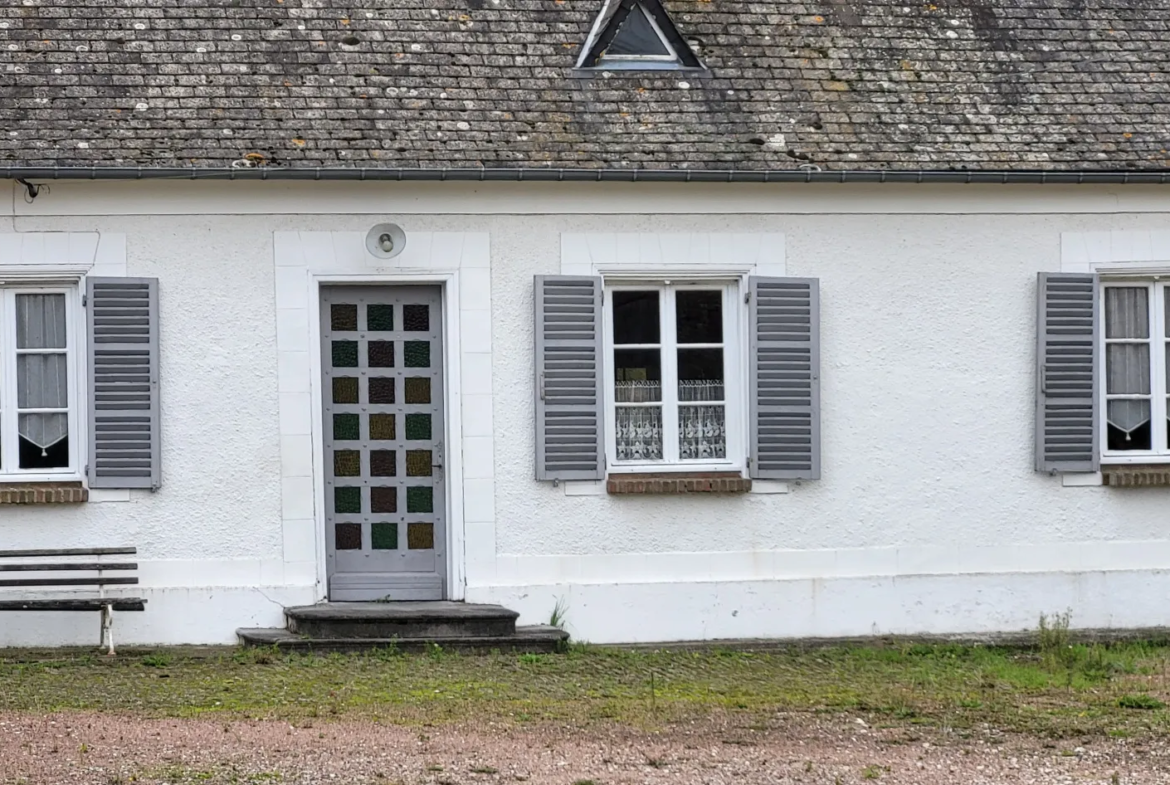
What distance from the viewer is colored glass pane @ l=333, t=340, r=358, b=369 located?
1308 cm

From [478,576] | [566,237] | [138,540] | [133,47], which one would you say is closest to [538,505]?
[478,576]

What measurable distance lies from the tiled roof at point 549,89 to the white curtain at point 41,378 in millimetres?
1058

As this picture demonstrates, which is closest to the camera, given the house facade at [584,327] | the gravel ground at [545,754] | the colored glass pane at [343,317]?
the gravel ground at [545,754]

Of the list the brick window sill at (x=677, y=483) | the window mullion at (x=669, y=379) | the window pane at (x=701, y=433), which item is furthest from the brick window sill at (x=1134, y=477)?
the window mullion at (x=669, y=379)

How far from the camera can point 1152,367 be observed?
13633mm

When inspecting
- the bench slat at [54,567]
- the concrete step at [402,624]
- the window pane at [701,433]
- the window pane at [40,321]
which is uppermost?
the window pane at [40,321]

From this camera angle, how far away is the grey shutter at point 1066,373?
13.4 metres

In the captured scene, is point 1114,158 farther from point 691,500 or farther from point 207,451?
point 207,451

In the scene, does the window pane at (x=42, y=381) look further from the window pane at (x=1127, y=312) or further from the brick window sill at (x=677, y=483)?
the window pane at (x=1127, y=312)

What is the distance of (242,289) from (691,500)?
3.26 metres

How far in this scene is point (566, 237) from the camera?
514 inches

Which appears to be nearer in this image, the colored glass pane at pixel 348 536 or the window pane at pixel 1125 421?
the colored glass pane at pixel 348 536

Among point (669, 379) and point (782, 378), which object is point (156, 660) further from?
point (782, 378)

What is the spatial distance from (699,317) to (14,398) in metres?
4.52
